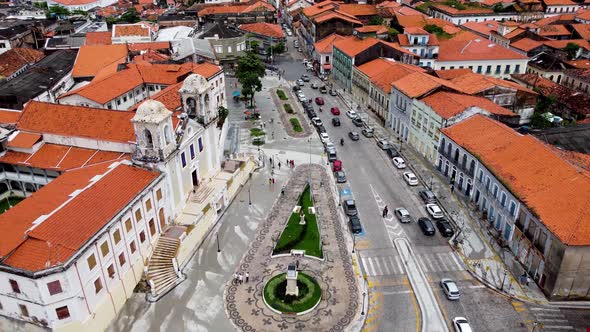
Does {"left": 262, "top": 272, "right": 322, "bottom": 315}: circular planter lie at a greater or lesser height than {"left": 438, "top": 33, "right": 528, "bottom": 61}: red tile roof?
lesser

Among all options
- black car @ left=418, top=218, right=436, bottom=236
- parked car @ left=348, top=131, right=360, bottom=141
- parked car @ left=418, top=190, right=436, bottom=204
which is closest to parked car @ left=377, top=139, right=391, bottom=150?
parked car @ left=348, top=131, right=360, bottom=141

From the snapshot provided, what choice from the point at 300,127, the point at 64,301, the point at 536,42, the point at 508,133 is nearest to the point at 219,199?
the point at 64,301

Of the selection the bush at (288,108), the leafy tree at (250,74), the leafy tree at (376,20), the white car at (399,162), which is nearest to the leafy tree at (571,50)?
the leafy tree at (376,20)

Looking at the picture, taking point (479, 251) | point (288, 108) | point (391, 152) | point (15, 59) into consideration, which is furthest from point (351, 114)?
point (15, 59)

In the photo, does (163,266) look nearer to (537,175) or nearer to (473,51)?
(537,175)

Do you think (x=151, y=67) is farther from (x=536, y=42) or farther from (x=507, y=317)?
(x=536, y=42)

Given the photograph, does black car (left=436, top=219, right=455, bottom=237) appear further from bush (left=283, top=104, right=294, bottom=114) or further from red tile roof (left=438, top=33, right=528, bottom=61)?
red tile roof (left=438, top=33, right=528, bottom=61)
